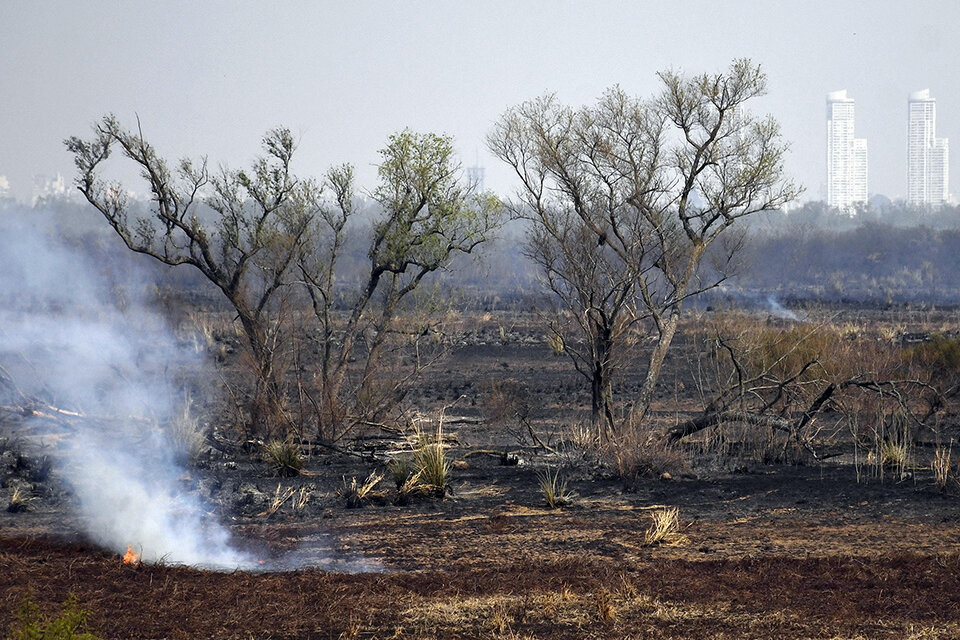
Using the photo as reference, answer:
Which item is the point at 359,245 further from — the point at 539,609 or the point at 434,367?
the point at 539,609

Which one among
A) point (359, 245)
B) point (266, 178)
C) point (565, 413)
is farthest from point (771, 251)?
point (266, 178)

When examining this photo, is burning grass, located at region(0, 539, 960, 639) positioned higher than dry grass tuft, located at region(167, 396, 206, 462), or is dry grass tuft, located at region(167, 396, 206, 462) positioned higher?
dry grass tuft, located at region(167, 396, 206, 462)

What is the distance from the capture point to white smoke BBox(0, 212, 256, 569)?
10.4 m

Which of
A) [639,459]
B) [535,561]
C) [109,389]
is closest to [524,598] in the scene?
[535,561]

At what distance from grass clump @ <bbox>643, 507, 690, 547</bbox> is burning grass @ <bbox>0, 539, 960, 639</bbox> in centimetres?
73

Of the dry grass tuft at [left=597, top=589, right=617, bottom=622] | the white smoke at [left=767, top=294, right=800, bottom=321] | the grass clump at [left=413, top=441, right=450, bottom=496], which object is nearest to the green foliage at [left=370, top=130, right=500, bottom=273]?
the grass clump at [left=413, top=441, right=450, bottom=496]

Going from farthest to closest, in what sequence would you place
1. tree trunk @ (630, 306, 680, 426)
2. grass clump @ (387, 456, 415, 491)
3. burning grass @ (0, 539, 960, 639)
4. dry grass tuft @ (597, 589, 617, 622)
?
tree trunk @ (630, 306, 680, 426), grass clump @ (387, 456, 415, 491), dry grass tuft @ (597, 589, 617, 622), burning grass @ (0, 539, 960, 639)

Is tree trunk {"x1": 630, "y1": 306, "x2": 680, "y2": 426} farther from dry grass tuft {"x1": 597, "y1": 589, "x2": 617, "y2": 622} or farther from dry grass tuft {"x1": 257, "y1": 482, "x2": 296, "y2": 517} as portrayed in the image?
dry grass tuft {"x1": 597, "y1": 589, "x2": 617, "y2": 622}

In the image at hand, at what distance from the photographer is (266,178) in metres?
16.1

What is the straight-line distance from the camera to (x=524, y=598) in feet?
25.6

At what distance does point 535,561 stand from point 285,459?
218 inches

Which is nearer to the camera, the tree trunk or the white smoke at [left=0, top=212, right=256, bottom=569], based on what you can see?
the white smoke at [left=0, top=212, right=256, bottom=569]

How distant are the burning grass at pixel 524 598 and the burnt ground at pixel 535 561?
0.08ft

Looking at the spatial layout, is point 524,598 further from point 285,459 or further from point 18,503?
point 18,503
